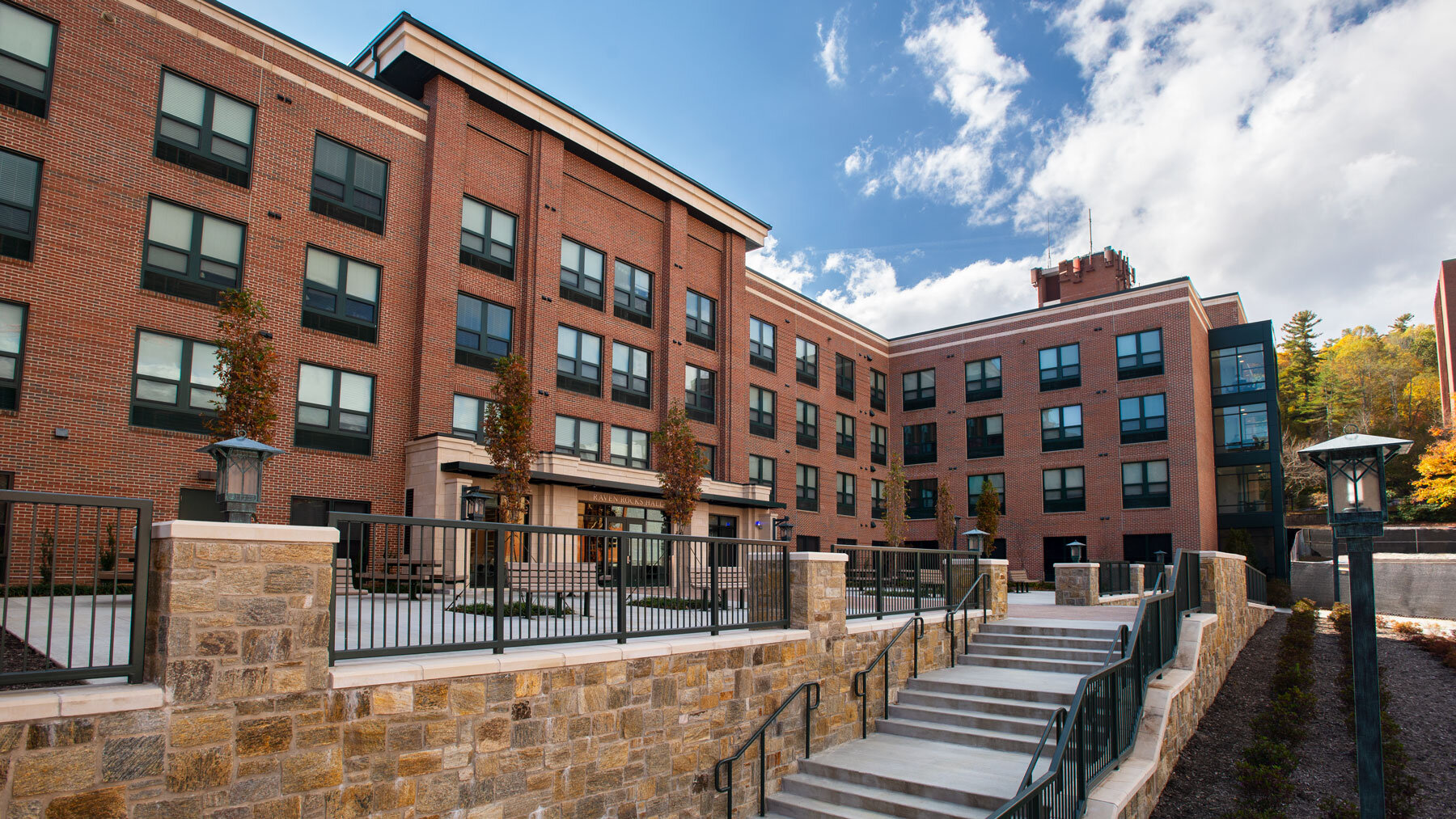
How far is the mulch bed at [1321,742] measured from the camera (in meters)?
9.55

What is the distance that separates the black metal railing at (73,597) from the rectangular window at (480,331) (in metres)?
9.45

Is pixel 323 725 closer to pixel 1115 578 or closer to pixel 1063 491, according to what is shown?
pixel 1115 578

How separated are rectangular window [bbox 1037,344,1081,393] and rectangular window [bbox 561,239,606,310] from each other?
24455mm

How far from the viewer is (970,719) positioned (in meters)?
10.6

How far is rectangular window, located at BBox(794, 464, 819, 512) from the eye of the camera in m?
37.9

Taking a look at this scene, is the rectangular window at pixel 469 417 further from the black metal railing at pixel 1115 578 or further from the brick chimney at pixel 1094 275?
the brick chimney at pixel 1094 275

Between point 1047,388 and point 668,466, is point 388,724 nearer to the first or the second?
point 668,466

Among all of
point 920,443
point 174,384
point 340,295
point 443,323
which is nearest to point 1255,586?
point 920,443

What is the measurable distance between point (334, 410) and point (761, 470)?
19.0 metres

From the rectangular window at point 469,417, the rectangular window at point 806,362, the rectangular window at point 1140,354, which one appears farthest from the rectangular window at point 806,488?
the rectangular window at point 469,417

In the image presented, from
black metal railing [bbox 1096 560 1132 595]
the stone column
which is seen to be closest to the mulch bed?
the stone column

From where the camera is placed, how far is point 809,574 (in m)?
10.6

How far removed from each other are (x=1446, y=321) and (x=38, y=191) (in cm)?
7179

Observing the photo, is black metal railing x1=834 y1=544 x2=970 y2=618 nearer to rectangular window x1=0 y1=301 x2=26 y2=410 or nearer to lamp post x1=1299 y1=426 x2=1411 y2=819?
lamp post x1=1299 y1=426 x2=1411 y2=819
